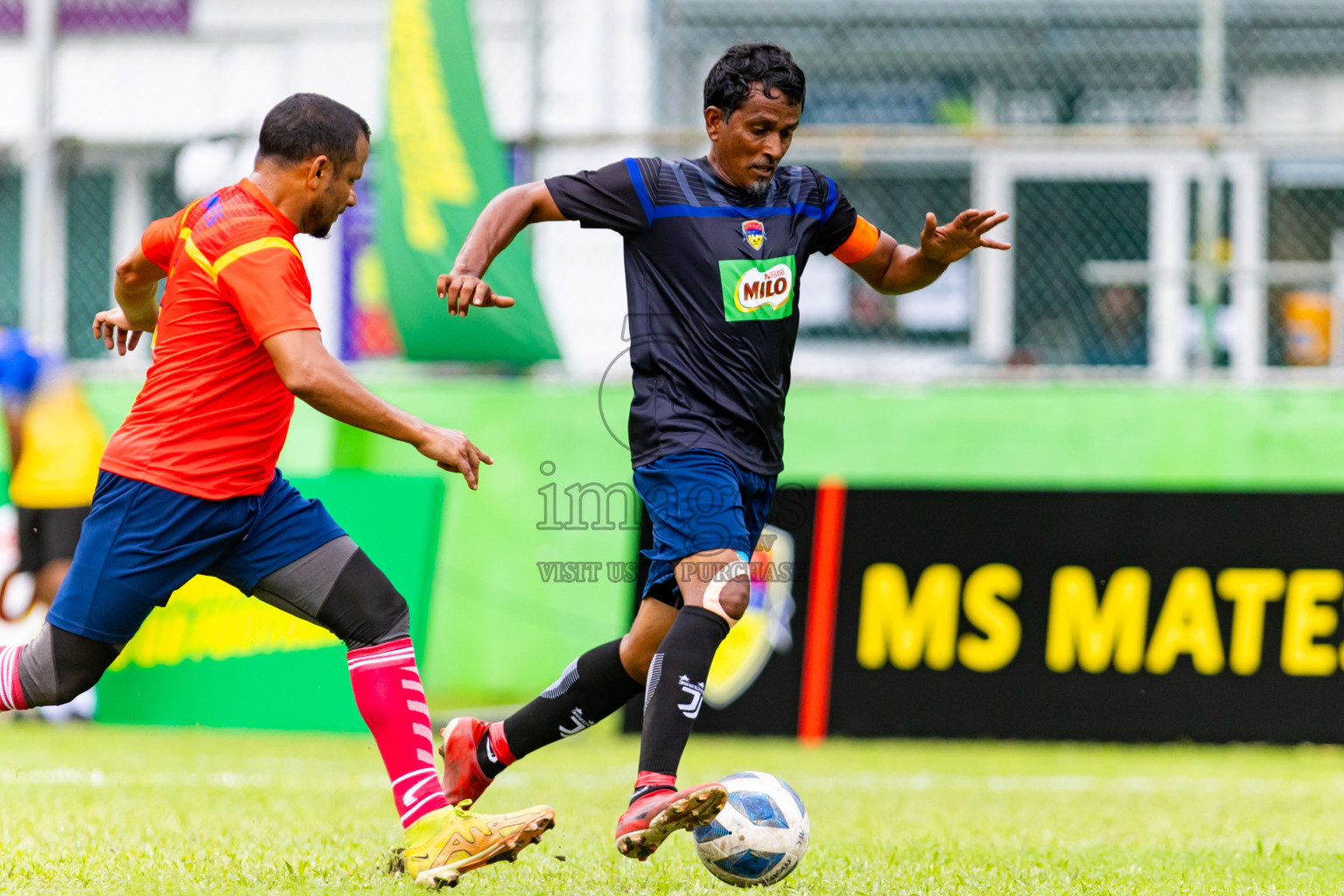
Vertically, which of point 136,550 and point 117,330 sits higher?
point 117,330

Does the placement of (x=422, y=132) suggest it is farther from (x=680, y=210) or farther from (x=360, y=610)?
(x=360, y=610)

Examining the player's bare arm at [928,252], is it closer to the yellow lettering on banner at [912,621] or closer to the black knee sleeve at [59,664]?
the black knee sleeve at [59,664]

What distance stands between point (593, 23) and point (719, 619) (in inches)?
294

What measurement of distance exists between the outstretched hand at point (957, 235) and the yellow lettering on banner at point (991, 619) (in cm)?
381

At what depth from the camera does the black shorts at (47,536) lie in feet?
28.1

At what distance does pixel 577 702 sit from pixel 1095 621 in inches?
169

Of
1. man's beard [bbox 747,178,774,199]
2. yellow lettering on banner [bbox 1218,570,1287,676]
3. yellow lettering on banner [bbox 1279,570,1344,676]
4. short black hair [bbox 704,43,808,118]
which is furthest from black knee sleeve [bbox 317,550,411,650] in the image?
yellow lettering on banner [bbox 1279,570,1344,676]

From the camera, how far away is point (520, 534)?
30.3 ft

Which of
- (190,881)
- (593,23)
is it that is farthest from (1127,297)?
(190,881)

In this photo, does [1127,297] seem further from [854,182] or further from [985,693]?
[985,693]

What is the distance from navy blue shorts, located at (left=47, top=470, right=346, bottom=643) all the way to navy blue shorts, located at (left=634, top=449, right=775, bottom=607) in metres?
1.00

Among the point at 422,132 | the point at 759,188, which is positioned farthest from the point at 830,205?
the point at 422,132

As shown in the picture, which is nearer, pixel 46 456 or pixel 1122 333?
pixel 46 456

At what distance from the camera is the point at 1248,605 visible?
8164mm
